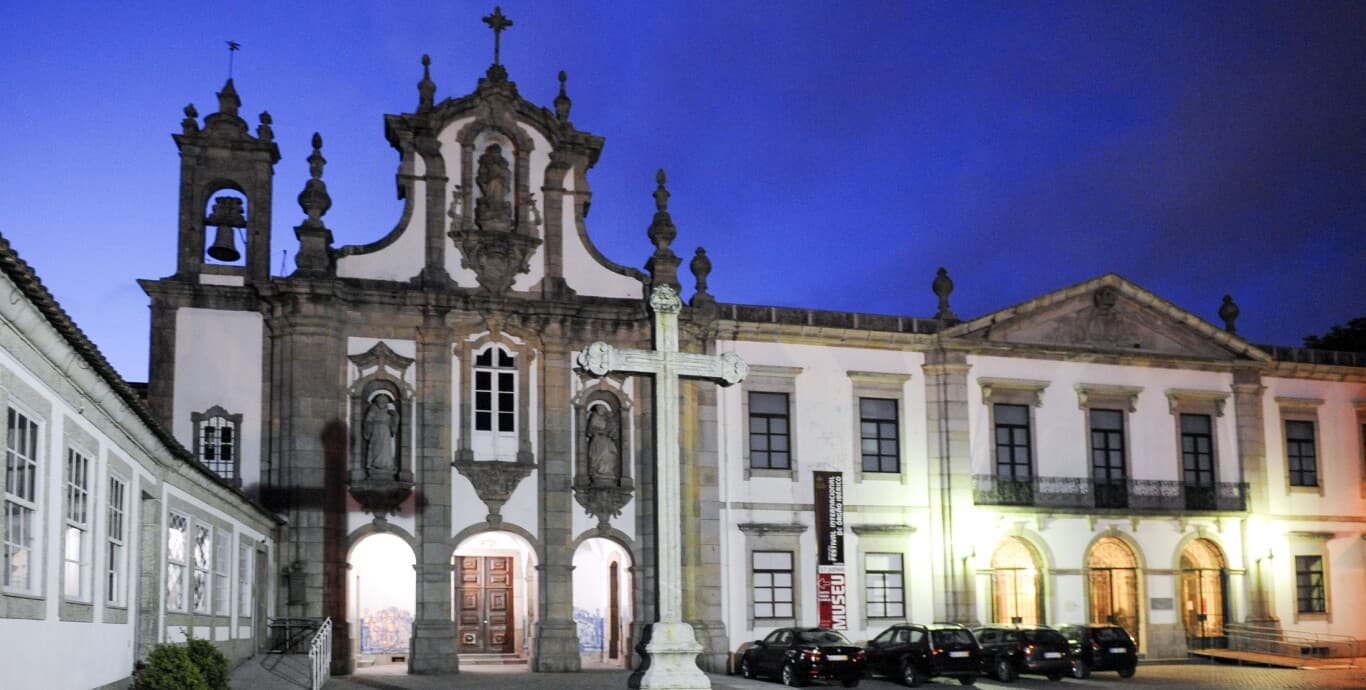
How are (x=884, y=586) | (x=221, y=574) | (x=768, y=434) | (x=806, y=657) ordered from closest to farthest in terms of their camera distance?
(x=221, y=574) → (x=806, y=657) → (x=768, y=434) → (x=884, y=586)

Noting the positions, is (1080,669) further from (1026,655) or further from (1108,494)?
(1108,494)

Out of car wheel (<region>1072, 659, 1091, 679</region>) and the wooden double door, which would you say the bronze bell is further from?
car wheel (<region>1072, 659, 1091, 679</region>)

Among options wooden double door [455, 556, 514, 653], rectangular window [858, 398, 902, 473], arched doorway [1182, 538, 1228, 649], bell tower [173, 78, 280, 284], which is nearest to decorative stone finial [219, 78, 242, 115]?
bell tower [173, 78, 280, 284]

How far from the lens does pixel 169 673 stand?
15734mm

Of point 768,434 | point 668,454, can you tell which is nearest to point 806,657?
point 768,434

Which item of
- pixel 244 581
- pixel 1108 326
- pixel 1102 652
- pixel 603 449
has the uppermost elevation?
pixel 1108 326

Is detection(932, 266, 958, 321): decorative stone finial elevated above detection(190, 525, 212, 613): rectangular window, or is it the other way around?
detection(932, 266, 958, 321): decorative stone finial

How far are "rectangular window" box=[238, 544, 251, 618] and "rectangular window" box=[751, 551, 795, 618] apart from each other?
1162cm

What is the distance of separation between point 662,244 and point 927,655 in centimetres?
1045

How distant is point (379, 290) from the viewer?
30.8 metres

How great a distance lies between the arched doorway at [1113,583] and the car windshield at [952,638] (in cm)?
745

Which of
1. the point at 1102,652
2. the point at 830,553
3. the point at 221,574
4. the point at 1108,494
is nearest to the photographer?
the point at 221,574

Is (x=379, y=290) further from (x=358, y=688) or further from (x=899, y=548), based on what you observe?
(x=899, y=548)

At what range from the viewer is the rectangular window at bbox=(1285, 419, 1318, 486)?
39.2 m
